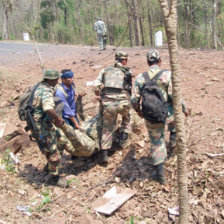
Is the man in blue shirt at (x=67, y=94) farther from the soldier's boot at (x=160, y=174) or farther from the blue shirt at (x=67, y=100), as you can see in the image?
the soldier's boot at (x=160, y=174)

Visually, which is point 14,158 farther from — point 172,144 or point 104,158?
point 172,144

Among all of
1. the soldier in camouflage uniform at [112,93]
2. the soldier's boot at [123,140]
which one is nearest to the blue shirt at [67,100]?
the soldier in camouflage uniform at [112,93]

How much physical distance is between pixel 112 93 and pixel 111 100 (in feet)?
0.39

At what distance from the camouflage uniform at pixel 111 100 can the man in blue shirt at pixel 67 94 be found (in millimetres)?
501

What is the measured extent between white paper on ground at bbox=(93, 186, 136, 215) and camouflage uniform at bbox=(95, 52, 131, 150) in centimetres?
81

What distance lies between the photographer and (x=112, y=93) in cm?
402

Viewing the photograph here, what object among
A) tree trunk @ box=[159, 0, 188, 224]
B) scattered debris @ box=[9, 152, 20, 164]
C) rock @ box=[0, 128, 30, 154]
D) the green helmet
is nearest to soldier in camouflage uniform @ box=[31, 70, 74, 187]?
the green helmet

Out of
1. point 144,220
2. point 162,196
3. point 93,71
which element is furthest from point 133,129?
point 93,71

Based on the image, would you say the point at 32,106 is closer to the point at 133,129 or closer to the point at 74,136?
the point at 74,136

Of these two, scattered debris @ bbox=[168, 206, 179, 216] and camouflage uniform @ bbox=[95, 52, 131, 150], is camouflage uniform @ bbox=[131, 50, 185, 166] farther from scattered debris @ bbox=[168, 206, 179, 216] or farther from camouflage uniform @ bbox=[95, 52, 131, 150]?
camouflage uniform @ bbox=[95, 52, 131, 150]

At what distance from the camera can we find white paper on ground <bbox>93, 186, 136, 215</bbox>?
319cm

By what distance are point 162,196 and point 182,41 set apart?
24.4m

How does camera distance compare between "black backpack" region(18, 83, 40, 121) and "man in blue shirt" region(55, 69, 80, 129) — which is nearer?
"black backpack" region(18, 83, 40, 121)

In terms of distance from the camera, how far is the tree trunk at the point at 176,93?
69.0 inches
